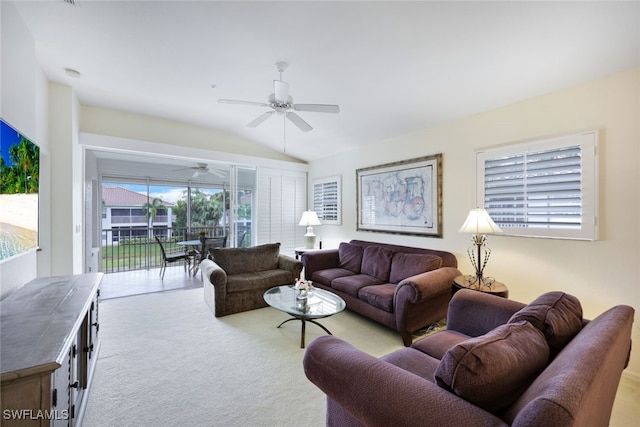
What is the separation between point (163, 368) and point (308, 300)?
55.2 inches

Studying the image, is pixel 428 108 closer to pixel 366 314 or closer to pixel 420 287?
pixel 420 287

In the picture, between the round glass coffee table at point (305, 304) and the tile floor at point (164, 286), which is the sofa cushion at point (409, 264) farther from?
the tile floor at point (164, 286)

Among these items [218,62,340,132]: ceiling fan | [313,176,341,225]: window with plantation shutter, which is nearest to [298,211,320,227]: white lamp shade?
[313,176,341,225]: window with plantation shutter

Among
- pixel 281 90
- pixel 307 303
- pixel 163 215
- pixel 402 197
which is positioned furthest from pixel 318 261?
pixel 163 215

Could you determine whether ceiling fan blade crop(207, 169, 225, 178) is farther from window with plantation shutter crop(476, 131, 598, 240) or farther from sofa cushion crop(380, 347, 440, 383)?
sofa cushion crop(380, 347, 440, 383)

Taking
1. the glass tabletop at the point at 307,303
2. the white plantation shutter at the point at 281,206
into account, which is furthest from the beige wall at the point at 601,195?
the white plantation shutter at the point at 281,206

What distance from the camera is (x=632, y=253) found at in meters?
2.12

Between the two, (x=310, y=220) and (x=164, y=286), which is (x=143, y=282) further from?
(x=310, y=220)

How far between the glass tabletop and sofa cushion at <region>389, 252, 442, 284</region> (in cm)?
85

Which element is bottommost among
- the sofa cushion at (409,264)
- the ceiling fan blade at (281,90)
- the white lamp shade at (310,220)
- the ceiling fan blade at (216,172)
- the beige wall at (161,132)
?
the sofa cushion at (409,264)

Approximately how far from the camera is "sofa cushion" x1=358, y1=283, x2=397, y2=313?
278 centimetres

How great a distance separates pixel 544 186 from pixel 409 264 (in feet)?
5.04

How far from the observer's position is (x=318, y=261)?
160 inches

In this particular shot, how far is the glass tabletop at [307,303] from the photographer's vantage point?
253 cm
